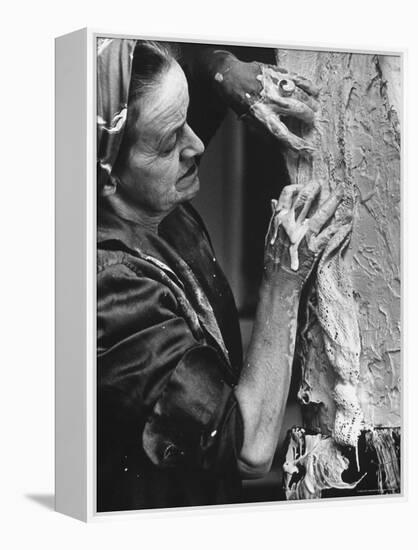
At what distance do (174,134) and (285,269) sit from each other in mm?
930

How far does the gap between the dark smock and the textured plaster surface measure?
57cm

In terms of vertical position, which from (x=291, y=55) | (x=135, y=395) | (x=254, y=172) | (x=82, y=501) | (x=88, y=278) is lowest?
(x=82, y=501)

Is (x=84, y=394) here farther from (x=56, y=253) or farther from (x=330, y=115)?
(x=330, y=115)

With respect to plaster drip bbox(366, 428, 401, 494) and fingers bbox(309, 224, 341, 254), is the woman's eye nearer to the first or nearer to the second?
fingers bbox(309, 224, 341, 254)

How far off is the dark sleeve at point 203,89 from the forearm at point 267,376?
855 mm

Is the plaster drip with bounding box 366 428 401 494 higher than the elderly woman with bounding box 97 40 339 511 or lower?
lower

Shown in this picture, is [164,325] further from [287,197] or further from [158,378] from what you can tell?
[287,197]

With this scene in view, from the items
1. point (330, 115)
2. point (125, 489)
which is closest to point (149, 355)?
point (125, 489)

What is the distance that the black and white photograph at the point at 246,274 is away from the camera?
7289 mm

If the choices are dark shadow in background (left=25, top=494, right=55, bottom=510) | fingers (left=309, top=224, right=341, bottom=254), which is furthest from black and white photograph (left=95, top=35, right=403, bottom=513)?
dark shadow in background (left=25, top=494, right=55, bottom=510)

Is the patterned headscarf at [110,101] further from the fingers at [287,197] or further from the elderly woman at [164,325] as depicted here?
the fingers at [287,197]

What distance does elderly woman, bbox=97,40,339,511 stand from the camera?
7254 mm

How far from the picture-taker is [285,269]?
7.80m

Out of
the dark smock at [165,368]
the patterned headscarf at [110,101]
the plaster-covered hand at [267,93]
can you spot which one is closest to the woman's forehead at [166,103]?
the patterned headscarf at [110,101]
